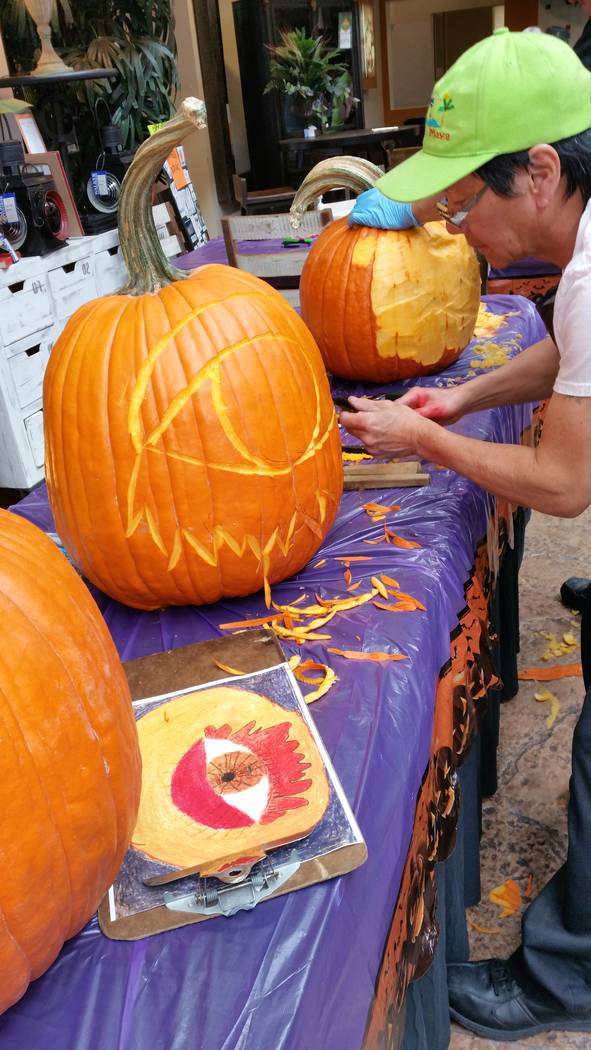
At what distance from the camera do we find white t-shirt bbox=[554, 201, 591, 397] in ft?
3.93

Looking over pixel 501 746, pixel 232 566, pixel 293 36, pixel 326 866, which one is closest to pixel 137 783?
pixel 326 866

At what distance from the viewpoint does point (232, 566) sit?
1251mm

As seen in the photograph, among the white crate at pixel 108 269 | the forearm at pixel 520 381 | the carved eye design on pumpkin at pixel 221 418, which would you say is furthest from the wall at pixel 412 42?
the carved eye design on pumpkin at pixel 221 418

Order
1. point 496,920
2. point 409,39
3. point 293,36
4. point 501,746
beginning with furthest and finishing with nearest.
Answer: point 409,39 < point 293,36 < point 501,746 < point 496,920

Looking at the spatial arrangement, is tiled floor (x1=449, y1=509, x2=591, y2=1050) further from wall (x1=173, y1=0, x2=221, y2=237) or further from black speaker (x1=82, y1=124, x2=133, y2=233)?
wall (x1=173, y1=0, x2=221, y2=237)

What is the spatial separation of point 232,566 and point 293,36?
7.02 meters

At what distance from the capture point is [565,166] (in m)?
1.28

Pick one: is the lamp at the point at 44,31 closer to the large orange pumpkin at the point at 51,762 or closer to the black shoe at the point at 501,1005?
the large orange pumpkin at the point at 51,762

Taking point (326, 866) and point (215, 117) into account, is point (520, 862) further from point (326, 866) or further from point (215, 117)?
point (215, 117)

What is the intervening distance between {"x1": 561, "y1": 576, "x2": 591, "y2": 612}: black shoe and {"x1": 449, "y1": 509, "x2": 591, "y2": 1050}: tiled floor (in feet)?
0.12

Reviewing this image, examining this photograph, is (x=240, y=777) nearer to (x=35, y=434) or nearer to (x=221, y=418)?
(x=221, y=418)

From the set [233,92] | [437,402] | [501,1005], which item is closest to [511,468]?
[437,402]

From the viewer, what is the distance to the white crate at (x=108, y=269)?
13.7ft

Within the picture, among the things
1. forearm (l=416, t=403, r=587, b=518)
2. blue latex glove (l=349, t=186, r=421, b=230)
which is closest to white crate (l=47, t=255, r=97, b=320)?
blue latex glove (l=349, t=186, r=421, b=230)
